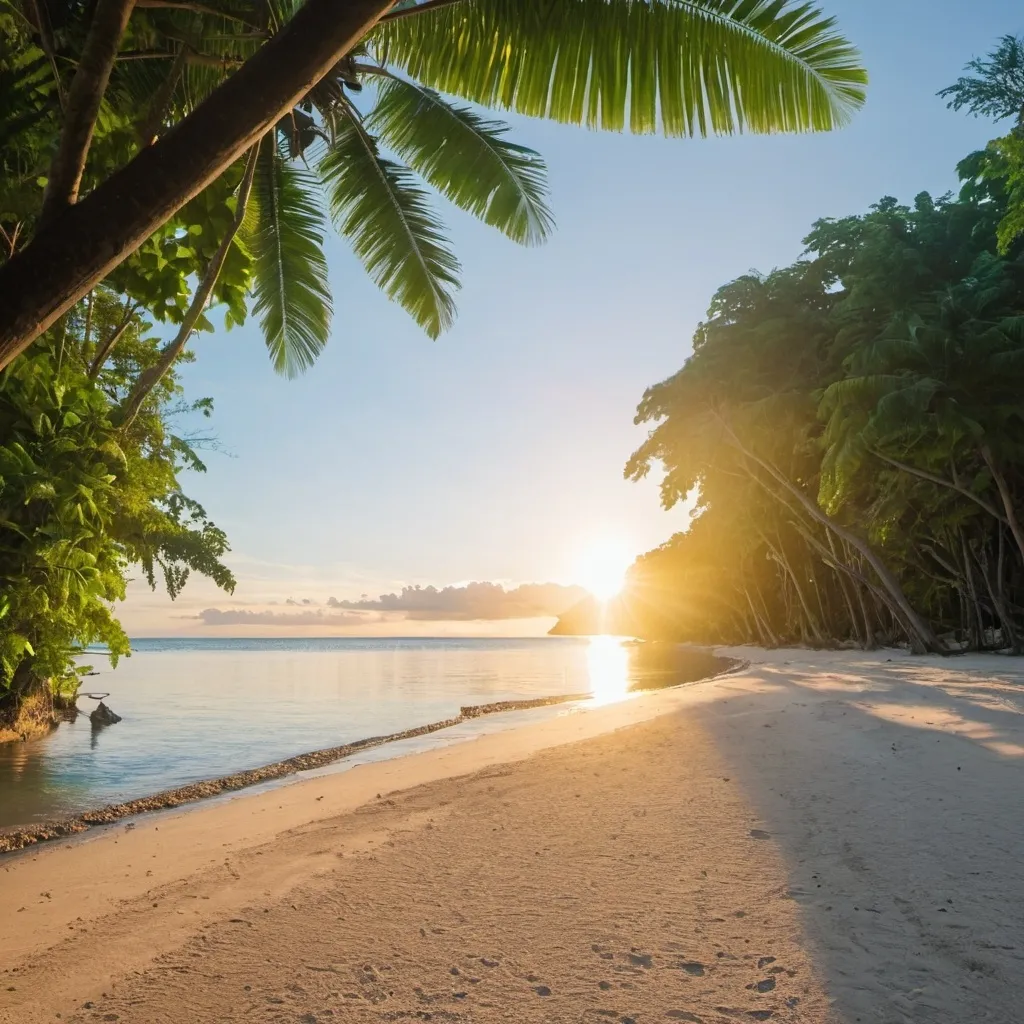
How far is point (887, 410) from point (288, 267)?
11.7m

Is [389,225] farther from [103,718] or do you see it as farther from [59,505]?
[103,718]

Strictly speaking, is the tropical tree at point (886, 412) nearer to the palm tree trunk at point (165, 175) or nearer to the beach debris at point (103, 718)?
the palm tree trunk at point (165, 175)

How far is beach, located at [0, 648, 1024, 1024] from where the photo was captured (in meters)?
2.29

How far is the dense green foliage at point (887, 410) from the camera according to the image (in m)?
15.0

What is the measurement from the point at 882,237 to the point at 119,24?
19.2 m

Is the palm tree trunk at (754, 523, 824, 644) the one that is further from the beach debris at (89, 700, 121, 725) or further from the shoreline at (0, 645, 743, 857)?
the beach debris at (89, 700, 121, 725)

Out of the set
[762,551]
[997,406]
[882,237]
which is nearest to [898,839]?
[997,406]

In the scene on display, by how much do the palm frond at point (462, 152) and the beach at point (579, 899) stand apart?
21.4 ft

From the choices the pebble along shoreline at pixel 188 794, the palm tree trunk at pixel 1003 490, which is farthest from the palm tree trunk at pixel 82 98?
the palm tree trunk at pixel 1003 490

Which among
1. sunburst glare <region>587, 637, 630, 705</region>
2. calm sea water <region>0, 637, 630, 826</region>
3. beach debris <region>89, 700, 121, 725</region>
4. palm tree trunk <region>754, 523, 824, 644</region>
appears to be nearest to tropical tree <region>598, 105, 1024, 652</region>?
palm tree trunk <region>754, 523, 824, 644</region>

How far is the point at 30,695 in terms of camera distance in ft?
47.5

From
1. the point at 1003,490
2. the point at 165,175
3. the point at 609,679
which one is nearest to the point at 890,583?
the point at 1003,490

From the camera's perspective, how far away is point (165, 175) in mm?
2076

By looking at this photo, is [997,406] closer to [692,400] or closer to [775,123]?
[692,400]
